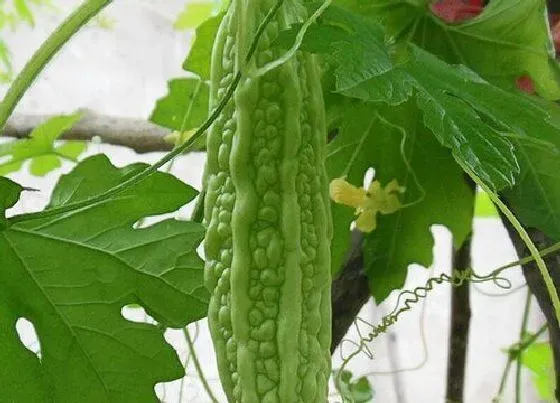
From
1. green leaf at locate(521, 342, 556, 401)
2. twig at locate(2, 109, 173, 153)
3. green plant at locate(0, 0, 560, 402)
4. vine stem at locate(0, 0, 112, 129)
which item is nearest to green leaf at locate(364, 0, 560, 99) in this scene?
green plant at locate(0, 0, 560, 402)

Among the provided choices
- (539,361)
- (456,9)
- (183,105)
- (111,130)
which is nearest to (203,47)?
(183,105)

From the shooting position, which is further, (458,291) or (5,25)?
(5,25)

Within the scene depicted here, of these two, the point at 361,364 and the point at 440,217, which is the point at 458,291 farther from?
the point at 361,364

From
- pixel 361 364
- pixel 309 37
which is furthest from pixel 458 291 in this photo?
pixel 361 364

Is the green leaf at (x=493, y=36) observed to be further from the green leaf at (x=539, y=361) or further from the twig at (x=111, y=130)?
the green leaf at (x=539, y=361)

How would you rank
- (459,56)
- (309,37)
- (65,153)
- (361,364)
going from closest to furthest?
1. (309,37)
2. (459,56)
3. (65,153)
4. (361,364)

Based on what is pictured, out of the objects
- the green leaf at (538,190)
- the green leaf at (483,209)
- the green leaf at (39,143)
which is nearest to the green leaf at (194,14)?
the green leaf at (39,143)

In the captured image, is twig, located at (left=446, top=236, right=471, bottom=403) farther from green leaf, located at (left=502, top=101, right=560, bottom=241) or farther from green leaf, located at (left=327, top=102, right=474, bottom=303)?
green leaf, located at (left=502, top=101, right=560, bottom=241)
